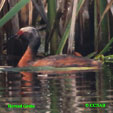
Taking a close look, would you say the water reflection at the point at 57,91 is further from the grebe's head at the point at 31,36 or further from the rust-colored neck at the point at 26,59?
the grebe's head at the point at 31,36

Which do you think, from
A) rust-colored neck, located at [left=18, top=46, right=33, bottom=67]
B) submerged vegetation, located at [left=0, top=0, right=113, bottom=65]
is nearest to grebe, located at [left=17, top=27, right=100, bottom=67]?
rust-colored neck, located at [left=18, top=46, right=33, bottom=67]

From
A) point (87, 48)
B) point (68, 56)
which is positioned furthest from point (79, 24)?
point (68, 56)

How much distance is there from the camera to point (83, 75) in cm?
764

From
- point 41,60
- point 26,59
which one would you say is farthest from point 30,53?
point 41,60

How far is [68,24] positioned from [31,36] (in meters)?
1.50

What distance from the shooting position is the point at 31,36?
10.3m

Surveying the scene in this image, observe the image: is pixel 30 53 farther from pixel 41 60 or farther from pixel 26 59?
pixel 41 60

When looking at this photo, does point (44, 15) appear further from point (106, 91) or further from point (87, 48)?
point (106, 91)

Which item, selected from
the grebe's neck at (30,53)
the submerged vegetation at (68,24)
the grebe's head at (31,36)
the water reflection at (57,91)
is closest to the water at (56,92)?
the water reflection at (57,91)

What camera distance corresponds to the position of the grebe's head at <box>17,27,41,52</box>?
10164 mm

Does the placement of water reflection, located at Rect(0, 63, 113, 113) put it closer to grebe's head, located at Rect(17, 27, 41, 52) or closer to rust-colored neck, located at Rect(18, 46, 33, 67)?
rust-colored neck, located at Rect(18, 46, 33, 67)

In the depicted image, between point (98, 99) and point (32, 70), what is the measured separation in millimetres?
2707

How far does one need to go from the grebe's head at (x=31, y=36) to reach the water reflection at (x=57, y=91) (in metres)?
2.05

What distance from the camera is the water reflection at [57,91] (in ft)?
16.5
